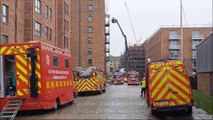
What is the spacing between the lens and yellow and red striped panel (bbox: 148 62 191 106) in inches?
661

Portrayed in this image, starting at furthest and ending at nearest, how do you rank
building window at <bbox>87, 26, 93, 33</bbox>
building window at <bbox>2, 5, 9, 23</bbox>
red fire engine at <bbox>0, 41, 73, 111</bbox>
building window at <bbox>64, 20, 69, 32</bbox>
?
building window at <bbox>87, 26, 93, 33</bbox>
building window at <bbox>64, 20, 69, 32</bbox>
building window at <bbox>2, 5, 9, 23</bbox>
red fire engine at <bbox>0, 41, 73, 111</bbox>

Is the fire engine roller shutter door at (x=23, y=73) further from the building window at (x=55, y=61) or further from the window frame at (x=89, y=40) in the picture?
the window frame at (x=89, y=40)

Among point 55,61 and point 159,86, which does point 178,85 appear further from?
point 55,61

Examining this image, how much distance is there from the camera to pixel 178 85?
1692cm

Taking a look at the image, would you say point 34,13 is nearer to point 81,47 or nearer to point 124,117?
point 124,117

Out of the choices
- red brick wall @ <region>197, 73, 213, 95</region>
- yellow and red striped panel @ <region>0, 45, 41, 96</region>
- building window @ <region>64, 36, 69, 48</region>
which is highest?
building window @ <region>64, 36, 69, 48</region>

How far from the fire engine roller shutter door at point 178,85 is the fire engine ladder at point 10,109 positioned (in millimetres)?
6463

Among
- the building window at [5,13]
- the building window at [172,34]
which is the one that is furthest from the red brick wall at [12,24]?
the building window at [172,34]

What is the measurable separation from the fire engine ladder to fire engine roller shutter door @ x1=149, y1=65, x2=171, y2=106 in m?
5.67

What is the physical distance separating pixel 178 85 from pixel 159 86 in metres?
0.77

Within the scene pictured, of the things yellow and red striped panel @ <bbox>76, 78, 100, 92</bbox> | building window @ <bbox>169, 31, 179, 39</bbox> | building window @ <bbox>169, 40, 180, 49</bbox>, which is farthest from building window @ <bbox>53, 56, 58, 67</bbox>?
building window @ <bbox>169, 40, 180, 49</bbox>

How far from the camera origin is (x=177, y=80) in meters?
17.0

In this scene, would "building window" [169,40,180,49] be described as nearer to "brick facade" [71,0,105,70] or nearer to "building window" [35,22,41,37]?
"brick facade" [71,0,105,70]

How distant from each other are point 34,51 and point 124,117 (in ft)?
16.1
